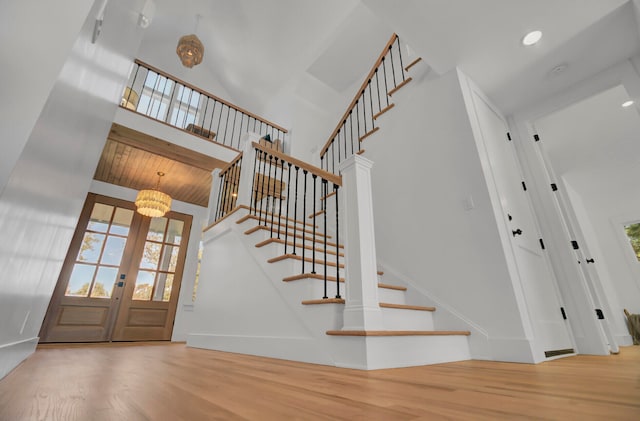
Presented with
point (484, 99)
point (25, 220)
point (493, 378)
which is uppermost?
point (484, 99)

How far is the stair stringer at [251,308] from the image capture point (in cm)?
180

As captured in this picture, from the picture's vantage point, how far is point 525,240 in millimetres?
2324

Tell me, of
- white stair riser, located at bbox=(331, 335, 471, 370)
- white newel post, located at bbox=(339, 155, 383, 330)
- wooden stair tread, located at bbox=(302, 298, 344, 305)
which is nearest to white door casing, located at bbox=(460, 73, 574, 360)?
white stair riser, located at bbox=(331, 335, 471, 370)

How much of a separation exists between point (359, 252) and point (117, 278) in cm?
460

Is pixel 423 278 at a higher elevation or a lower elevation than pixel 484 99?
lower

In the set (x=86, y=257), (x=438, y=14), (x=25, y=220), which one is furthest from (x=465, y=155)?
(x=86, y=257)

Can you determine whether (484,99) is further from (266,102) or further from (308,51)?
(266,102)

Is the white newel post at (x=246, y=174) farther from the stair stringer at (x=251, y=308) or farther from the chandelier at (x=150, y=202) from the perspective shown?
the chandelier at (x=150, y=202)

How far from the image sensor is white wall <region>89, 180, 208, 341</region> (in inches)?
191

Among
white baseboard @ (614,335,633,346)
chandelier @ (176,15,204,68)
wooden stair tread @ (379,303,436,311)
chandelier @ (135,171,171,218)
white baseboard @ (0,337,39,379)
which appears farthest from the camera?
chandelier @ (176,15,204,68)

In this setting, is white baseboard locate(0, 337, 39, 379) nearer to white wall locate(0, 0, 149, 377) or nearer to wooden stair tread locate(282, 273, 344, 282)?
white wall locate(0, 0, 149, 377)

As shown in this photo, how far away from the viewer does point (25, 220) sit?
87 cm

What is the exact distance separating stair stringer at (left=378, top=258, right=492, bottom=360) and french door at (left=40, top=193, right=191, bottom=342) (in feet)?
13.4

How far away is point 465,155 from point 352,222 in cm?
125
